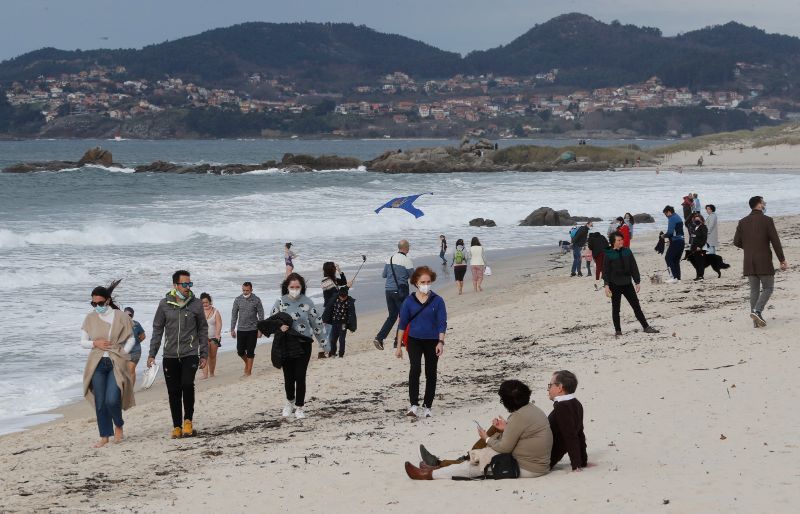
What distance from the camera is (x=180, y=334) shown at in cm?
889

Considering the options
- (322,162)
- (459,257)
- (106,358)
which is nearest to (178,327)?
(106,358)

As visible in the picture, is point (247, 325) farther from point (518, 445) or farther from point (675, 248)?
point (675, 248)

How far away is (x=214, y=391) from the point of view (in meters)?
11.8

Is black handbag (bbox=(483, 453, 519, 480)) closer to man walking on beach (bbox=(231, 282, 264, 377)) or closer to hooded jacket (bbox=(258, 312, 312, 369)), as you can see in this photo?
hooded jacket (bbox=(258, 312, 312, 369))

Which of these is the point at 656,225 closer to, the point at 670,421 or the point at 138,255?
the point at 138,255

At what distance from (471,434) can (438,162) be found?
280 feet

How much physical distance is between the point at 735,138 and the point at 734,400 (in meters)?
117

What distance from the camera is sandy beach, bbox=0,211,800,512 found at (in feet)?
21.8

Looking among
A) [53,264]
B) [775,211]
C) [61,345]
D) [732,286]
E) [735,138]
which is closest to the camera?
[61,345]

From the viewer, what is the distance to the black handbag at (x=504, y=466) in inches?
273

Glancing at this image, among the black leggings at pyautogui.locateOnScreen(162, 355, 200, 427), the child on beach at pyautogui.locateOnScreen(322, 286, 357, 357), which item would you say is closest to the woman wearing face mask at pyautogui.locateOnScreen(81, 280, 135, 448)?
the black leggings at pyautogui.locateOnScreen(162, 355, 200, 427)

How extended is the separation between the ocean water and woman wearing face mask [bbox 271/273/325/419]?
3.25m

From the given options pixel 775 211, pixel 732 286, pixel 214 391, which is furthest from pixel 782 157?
pixel 214 391

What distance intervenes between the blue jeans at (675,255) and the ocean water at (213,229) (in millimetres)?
7037
